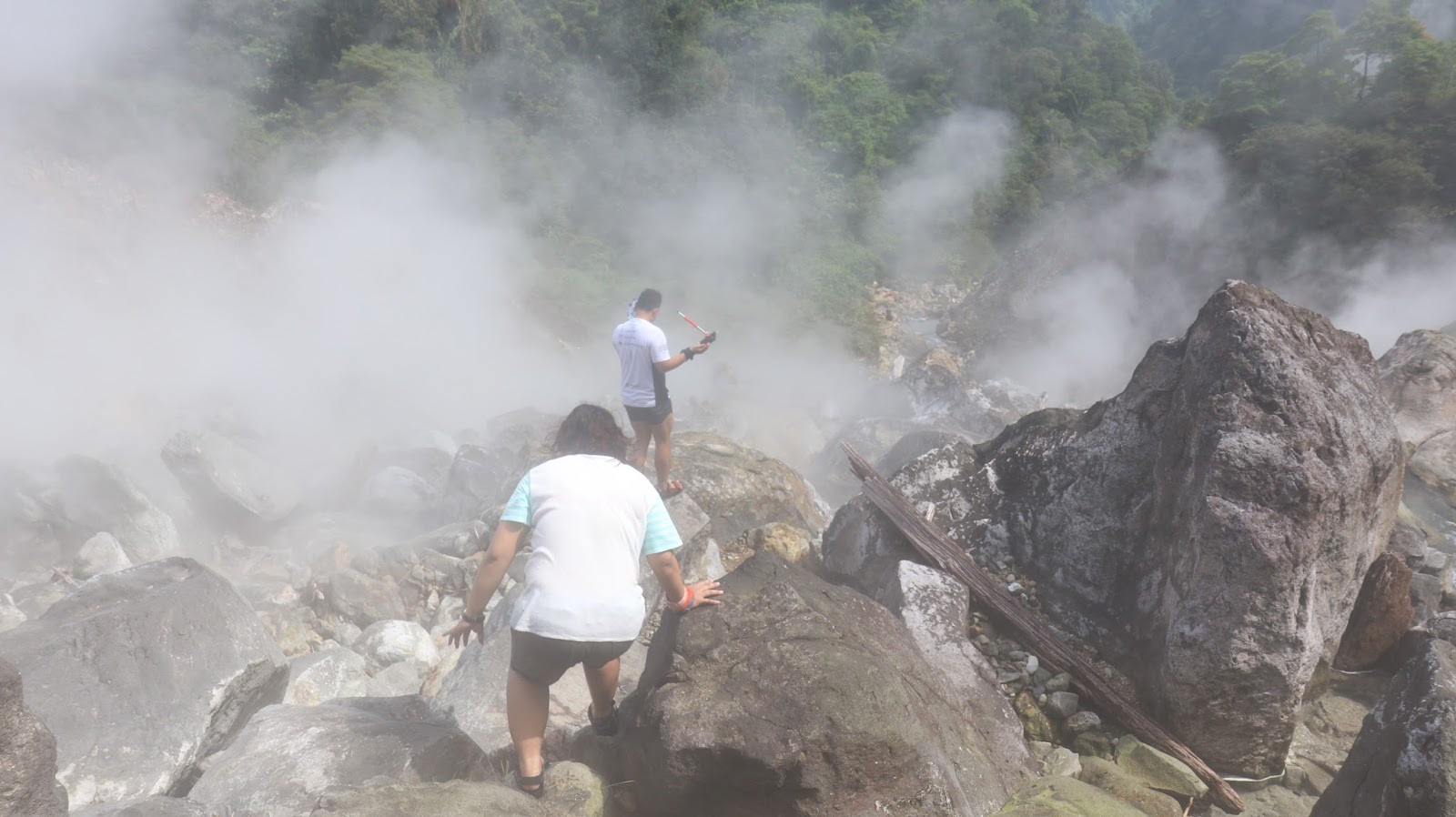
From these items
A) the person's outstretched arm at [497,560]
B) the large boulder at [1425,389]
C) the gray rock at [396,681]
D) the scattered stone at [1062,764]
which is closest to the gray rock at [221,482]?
the gray rock at [396,681]

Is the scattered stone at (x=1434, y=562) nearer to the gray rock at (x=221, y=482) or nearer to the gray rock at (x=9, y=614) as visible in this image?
the gray rock at (x=9, y=614)

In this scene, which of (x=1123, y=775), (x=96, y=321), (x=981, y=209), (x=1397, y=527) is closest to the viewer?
(x=1123, y=775)

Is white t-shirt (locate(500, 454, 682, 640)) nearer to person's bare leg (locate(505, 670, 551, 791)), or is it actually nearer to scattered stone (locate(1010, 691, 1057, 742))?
person's bare leg (locate(505, 670, 551, 791))

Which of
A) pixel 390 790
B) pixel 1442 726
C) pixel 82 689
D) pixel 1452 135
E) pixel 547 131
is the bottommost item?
pixel 82 689

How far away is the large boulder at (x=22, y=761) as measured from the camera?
1.75m

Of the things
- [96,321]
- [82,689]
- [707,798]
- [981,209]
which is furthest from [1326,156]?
[96,321]

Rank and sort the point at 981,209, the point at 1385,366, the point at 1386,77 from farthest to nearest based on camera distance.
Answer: the point at 981,209
the point at 1386,77
the point at 1385,366

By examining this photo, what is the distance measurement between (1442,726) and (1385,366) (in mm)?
5460

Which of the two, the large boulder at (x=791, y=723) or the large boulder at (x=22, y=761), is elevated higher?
the large boulder at (x=791, y=723)

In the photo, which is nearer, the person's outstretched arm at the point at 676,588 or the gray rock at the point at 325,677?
the person's outstretched arm at the point at 676,588

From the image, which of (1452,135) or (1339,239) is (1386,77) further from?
(1339,239)

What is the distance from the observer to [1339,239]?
10141 millimetres

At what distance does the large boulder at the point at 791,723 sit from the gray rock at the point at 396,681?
74.0 inches

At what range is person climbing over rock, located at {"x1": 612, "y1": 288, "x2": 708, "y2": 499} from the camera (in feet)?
13.5
